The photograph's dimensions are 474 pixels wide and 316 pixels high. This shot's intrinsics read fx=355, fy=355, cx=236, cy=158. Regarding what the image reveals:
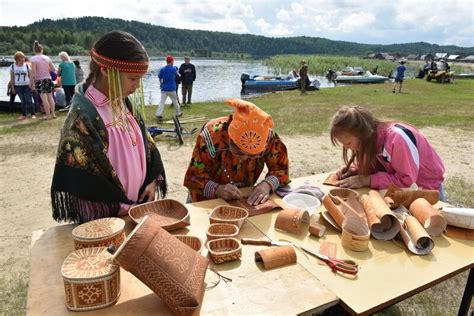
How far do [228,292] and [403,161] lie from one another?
4.85ft

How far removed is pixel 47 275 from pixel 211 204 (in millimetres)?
912

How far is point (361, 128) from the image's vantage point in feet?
7.41

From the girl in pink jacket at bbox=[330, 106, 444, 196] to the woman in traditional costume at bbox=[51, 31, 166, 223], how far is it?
131cm

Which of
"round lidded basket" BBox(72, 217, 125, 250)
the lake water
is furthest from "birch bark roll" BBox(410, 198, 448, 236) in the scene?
the lake water

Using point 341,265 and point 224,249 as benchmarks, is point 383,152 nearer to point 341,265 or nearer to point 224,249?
point 341,265

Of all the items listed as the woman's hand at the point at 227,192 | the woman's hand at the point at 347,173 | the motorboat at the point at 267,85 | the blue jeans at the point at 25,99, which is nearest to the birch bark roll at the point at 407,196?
the woman's hand at the point at 347,173

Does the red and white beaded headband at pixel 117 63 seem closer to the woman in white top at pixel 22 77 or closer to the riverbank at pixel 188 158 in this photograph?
the riverbank at pixel 188 158

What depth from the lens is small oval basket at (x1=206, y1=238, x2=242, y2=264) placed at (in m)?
1.45

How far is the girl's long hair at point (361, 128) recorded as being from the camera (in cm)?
227

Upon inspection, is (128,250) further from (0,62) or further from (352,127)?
(0,62)

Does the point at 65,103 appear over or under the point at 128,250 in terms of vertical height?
under

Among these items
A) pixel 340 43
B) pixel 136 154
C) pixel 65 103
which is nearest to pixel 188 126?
pixel 65 103

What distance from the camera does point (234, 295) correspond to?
127 cm

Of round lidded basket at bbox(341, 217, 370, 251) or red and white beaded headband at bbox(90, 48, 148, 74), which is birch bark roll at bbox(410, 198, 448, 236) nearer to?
round lidded basket at bbox(341, 217, 370, 251)
